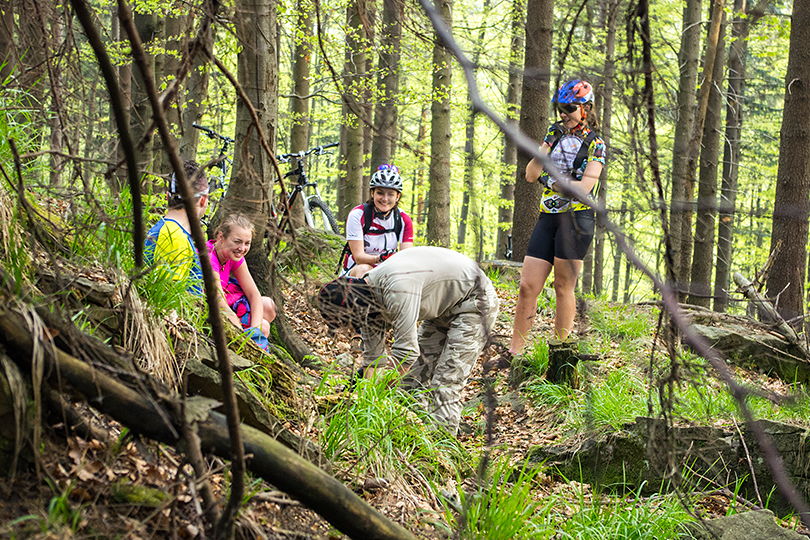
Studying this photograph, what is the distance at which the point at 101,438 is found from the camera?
2.23m

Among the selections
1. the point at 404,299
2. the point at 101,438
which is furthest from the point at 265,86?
the point at 101,438

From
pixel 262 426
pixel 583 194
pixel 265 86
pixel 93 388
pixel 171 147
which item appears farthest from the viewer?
→ pixel 265 86

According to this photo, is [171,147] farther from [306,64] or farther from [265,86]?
[306,64]

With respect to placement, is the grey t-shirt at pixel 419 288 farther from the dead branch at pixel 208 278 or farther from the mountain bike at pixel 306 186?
the mountain bike at pixel 306 186

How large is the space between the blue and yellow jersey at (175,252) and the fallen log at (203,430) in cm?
159

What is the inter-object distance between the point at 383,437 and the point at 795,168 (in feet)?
20.2

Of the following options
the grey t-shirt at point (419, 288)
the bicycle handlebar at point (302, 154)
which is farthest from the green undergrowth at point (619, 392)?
the bicycle handlebar at point (302, 154)

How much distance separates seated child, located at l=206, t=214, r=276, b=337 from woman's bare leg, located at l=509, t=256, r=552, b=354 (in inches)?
85.7

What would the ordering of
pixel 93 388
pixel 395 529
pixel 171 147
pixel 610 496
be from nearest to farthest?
pixel 171 147, pixel 93 388, pixel 395 529, pixel 610 496

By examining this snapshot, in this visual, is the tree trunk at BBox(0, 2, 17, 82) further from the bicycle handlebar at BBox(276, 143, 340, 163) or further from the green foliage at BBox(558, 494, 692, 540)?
the green foliage at BBox(558, 494, 692, 540)

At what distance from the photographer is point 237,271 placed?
4582 mm

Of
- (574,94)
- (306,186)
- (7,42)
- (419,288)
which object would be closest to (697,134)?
(574,94)

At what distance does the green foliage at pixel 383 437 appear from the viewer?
3.40m

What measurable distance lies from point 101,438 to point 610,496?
118 inches
